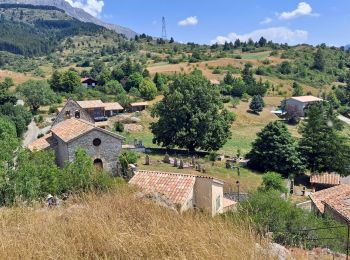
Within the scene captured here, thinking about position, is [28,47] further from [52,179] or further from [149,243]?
[149,243]

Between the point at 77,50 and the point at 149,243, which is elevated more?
the point at 77,50

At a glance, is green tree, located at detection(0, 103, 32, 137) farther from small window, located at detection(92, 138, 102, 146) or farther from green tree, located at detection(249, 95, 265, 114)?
green tree, located at detection(249, 95, 265, 114)

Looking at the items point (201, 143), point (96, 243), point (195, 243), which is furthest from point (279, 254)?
point (201, 143)

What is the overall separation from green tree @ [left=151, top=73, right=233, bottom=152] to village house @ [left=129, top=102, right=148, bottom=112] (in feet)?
77.9

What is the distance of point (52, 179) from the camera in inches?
667

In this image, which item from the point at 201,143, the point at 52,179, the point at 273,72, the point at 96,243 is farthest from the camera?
the point at 273,72

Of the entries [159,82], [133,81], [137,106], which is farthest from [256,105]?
[133,81]

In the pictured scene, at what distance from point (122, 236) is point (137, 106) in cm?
6002

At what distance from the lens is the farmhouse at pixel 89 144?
28.0 m

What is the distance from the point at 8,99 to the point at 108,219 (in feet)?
189

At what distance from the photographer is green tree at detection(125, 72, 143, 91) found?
77.2m

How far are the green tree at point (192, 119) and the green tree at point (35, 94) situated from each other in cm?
2738

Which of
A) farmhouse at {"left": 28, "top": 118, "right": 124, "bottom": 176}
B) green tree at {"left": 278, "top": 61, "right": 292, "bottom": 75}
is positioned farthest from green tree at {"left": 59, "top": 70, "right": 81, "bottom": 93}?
green tree at {"left": 278, "top": 61, "right": 292, "bottom": 75}

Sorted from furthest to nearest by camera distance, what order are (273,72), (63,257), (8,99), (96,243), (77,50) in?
1. (77,50)
2. (273,72)
3. (8,99)
4. (96,243)
5. (63,257)
